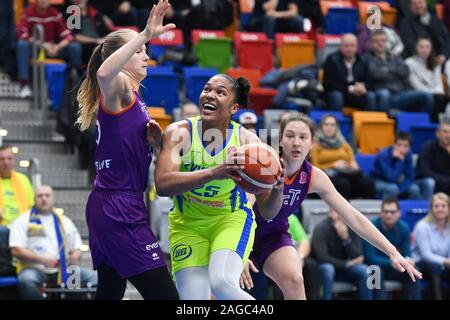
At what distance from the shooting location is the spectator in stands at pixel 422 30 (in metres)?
16.9

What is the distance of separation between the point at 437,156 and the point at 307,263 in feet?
9.77

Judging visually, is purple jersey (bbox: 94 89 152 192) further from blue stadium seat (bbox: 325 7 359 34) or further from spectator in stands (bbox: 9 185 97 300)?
blue stadium seat (bbox: 325 7 359 34)

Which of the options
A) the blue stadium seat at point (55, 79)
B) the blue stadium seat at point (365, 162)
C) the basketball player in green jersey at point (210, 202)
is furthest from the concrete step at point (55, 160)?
the basketball player in green jersey at point (210, 202)

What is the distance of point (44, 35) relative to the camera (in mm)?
14719

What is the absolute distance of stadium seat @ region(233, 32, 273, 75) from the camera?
15969 mm

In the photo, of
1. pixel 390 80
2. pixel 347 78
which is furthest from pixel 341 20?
pixel 347 78

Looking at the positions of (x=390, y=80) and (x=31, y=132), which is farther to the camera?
(x=390, y=80)

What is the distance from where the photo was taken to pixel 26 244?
1170 centimetres

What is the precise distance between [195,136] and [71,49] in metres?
6.80

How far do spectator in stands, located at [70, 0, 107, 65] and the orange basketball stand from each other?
7.18 m

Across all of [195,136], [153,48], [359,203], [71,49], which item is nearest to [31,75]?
[71,49]

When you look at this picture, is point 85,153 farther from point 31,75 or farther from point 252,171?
point 252,171

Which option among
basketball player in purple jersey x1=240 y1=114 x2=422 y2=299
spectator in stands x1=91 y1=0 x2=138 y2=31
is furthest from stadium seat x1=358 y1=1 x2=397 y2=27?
basketball player in purple jersey x1=240 y1=114 x2=422 y2=299

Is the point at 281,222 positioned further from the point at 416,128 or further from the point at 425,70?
the point at 425,70
